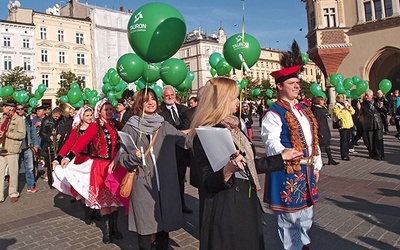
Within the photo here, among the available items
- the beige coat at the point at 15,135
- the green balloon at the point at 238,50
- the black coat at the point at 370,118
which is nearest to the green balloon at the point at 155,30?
the green balloon at the point at 238,50

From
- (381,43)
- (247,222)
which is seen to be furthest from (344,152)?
(381,43)

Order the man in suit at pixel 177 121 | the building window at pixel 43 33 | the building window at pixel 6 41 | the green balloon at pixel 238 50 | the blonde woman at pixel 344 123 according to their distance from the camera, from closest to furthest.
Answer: the man in suit at pixel 177 121, the green balloon at pixel 238 50, the blonde woman at pixel 344 123, the building window at pixel 6 41, the building window at pixel 43 33

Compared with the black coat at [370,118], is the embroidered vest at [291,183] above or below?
below

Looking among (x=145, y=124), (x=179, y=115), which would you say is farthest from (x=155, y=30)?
(x=179, y=115)

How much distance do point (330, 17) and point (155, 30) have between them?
26234mm

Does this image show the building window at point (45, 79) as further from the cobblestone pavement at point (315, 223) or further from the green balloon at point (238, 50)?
the green balloon at point (238, 50)

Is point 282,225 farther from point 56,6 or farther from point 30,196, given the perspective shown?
point 56,6

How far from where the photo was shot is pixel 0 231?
5.33 m

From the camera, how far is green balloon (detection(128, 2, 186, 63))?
427 centimetres

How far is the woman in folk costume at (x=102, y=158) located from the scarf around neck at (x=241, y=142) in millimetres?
2732

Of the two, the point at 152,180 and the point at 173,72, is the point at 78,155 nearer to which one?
the point at 152,180

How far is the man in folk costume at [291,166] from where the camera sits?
3084 mm

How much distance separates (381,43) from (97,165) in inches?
1030

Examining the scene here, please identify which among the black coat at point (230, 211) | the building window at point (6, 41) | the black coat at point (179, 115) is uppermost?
the building window at point (6, 41)
